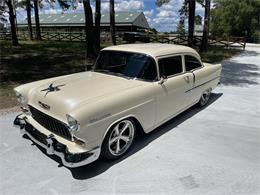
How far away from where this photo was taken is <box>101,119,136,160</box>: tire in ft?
10.8

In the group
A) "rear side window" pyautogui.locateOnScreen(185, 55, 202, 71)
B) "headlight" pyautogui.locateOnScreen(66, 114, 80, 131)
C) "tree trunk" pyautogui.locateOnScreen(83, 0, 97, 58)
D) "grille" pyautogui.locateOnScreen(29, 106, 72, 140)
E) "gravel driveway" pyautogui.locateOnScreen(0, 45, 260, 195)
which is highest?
"tree trunk" pyautogui.locateOnScreen(83, 0, 97, 58)

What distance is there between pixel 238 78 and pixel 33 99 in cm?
805

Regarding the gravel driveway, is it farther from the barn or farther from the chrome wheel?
the barn

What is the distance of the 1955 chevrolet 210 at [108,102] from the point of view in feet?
9.69

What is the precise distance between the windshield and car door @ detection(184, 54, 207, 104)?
118 cm

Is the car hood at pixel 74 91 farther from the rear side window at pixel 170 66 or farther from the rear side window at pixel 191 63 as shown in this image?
the rear side window at pixel 191 63

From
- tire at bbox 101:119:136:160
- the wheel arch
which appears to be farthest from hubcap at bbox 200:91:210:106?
tire at bbox 101:119:136:160

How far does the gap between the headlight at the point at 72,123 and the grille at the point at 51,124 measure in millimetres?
162

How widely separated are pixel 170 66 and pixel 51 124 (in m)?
2.32

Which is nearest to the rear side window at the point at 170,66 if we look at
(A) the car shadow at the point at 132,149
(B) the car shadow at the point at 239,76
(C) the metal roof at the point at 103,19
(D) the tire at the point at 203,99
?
(A) the car shadow at the point at 132,149

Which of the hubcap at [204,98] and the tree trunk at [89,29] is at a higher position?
the tree trunk at [89,29]

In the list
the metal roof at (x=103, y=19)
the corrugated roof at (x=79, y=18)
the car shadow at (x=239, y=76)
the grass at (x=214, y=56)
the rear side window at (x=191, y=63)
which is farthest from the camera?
the corrugated roof at (x=79, y=18)

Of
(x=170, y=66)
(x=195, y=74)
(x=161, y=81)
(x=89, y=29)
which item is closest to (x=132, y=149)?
(x=161, y=81)

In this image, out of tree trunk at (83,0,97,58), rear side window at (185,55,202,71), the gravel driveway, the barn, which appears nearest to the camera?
the gravel driveway
